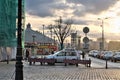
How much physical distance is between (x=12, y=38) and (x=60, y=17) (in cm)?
5787

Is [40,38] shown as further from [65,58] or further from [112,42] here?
[65,58]

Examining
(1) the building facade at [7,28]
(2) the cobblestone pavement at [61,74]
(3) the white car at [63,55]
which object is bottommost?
(2) the cobblestone pavement at [61,74]

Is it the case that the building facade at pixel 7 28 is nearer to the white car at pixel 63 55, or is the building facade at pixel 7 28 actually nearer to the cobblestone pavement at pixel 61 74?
the white car at pixel 63 55

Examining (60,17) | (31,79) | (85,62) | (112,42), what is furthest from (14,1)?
(112,42)

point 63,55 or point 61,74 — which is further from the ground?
point 63,55

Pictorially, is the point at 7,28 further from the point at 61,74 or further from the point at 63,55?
the point at 61,74

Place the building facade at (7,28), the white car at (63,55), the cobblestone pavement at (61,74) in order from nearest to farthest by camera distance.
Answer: the cobblestone pavement at (61,74), the white car at (63,55), the building facade at (7,28)

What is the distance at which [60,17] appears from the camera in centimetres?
11850

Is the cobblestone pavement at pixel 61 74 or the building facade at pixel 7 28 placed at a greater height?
the building facade at pixel 7 28

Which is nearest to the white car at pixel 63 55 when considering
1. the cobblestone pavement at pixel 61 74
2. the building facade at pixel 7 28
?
Result: the building facade at pixel 7 28

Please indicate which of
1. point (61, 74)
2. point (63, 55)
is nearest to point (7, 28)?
point (63, 55)

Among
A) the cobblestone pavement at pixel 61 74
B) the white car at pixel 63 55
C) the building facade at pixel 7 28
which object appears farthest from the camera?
the building facade at pixel 7 28

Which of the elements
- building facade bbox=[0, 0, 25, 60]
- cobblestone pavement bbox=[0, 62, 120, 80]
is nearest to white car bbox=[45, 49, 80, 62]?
building facade bbox=[0, 0, 25, 60]

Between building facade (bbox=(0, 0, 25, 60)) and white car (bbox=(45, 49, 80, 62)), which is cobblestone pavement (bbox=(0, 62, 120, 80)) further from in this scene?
building facade (bbox=(0, 0, 25, 60))
